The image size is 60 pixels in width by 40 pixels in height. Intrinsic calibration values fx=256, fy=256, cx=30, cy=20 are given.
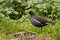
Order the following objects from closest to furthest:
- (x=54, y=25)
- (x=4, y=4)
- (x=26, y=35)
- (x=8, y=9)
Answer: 1. (x=26, y=35)
2. (x=54, y=25)
3. (x=8, y=9)
4. (x=4, y=4)

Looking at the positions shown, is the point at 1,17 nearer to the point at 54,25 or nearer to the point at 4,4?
the point at 4,4

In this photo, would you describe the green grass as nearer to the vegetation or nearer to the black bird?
the vegetation

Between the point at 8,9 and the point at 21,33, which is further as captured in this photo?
the point at 8,9

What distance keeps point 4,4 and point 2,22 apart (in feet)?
5.30

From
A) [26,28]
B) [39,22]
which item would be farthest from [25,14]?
[39,22]

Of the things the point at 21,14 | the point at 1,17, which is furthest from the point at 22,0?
the point at 1,17

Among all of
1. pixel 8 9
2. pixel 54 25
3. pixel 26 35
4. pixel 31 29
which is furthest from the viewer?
pixel 8 9

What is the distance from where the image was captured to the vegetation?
8.86 metres

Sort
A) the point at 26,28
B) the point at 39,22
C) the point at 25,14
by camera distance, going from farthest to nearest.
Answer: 1. the point at 25,14
2. the point at 26,28
3. the point at 39,22

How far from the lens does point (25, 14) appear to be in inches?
438

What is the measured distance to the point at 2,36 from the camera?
8.16m

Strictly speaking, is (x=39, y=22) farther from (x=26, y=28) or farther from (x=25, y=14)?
(x=25, y=14)

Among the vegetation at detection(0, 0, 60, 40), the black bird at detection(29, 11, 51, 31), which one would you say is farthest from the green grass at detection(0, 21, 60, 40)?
the black bird at detection(29, 11, 51, 31)

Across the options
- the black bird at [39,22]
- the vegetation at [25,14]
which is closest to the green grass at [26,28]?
the vegetation at [25,14]
